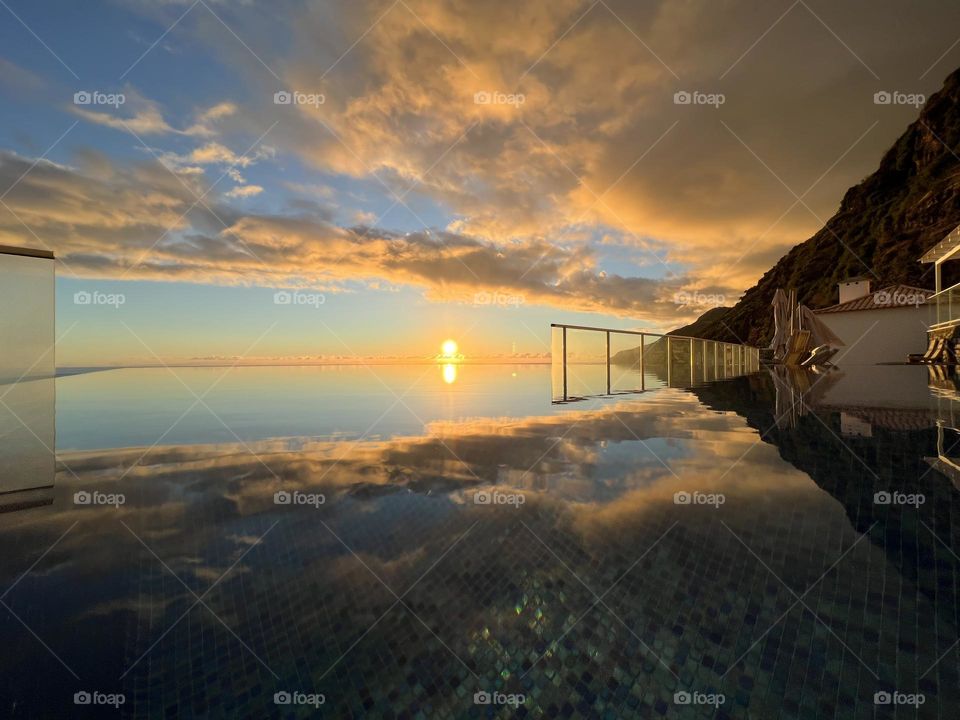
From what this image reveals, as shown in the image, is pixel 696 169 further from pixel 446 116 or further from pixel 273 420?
pixel 273 420

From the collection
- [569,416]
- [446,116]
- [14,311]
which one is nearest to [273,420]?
[14,311]

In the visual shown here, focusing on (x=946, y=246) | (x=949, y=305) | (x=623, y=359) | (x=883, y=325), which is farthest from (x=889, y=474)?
(x=883, y=325)

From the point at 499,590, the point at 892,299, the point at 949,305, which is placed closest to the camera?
the point at 499,590

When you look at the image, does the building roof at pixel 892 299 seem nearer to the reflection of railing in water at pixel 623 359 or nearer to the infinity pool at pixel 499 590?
the reflection of railing in water at pixel 623 359

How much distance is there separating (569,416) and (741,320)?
5984 centimetres

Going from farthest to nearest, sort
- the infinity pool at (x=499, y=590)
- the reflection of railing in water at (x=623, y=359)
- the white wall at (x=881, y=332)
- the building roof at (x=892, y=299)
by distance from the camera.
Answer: the building roof at (x=892, y=299) < the white wall at (x=881, y=332) < the reflection of railing in water at (x=623, y=359) < the infinity pool at (x=499, y=590)

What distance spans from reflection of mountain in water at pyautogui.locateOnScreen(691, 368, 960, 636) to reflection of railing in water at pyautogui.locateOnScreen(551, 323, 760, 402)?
15.0ft

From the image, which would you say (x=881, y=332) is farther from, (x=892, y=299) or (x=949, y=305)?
(x=949, y=305)

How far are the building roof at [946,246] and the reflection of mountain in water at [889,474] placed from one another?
1127 centimetres

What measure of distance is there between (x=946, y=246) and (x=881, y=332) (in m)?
10.2

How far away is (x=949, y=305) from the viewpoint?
14.0 meters

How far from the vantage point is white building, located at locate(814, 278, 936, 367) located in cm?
2134

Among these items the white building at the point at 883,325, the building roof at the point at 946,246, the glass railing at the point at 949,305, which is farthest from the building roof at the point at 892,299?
the building roof at the point at 946,246

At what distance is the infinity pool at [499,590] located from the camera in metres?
1.29
